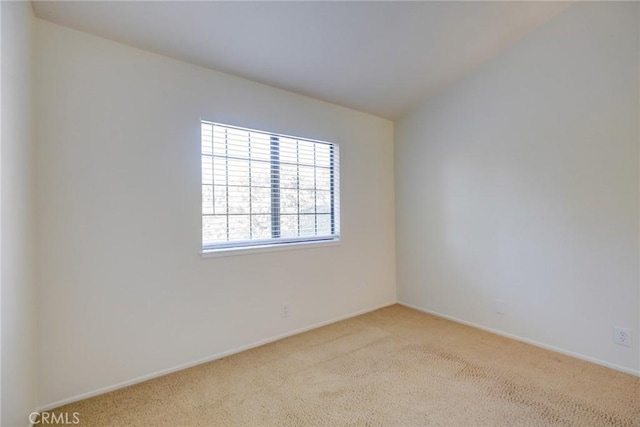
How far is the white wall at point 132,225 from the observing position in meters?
1.90

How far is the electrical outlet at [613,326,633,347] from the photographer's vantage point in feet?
7.47

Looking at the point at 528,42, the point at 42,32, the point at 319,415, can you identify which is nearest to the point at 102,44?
the point at 42,32

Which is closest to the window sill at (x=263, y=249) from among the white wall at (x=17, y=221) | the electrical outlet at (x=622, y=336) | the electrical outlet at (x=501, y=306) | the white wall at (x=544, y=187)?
the white wall at (x=17, y=221)

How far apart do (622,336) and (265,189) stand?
115 inches

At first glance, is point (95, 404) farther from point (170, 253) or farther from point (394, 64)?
point (394, 64)

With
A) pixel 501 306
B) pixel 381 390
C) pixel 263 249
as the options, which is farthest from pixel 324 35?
pixel 501 306

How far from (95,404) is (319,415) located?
134 cm

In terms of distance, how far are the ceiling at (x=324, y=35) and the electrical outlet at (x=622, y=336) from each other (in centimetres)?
242

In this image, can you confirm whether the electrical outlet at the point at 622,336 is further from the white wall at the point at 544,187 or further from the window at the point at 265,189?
the window at the point at 265,189

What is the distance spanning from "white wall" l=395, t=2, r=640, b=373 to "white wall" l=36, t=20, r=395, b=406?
5.37ft

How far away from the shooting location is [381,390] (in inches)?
81.5

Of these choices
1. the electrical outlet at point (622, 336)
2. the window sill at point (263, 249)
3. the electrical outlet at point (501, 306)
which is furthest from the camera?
the electrical outlet at point (501, 306)

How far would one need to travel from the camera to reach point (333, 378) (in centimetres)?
222

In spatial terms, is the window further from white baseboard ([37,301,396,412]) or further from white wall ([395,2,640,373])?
white wall ([395,2,640,373])
